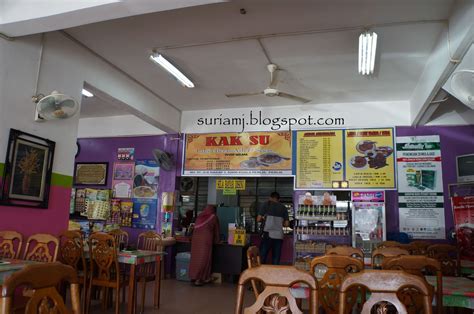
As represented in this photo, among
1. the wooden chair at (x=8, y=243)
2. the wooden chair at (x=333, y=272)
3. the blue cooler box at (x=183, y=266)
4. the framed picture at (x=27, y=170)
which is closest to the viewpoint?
the wooden chair at (x=333, y=272)

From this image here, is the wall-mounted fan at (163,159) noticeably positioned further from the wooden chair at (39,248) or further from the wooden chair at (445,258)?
the wooden chair at (445,258)

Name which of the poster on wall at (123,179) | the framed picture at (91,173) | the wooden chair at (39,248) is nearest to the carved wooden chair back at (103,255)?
the wooden chair at (39,248)

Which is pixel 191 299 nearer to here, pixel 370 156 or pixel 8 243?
pixel 8 243


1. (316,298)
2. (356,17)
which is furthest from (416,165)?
(316,298)

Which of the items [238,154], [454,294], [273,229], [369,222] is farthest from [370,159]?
[454,294]

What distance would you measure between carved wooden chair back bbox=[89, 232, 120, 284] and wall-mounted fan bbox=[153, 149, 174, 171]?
343 centimetres

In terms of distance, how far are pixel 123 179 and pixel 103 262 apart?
430 centimetres

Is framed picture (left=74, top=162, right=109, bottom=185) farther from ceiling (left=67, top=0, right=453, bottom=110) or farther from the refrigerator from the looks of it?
the refrigerator

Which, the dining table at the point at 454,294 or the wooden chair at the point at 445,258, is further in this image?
the wooden chair at the point at 445,258

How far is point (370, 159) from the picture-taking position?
7.13 metres

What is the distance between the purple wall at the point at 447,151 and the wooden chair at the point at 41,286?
6298 mm

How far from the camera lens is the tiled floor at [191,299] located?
5.09 m

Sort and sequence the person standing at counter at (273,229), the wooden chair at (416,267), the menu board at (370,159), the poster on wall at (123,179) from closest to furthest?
1. the wooden chair at (416,267)
2. the menu board at (370,159)
3. the person standing at counter at (273,229)
4. the poster on wall at (123,179)

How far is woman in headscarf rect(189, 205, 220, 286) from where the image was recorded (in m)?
7.08
